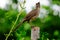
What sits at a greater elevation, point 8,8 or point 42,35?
point 42,35

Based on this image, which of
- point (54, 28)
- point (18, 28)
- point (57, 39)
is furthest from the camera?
point (54, 28)

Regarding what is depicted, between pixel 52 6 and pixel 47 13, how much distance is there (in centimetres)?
24

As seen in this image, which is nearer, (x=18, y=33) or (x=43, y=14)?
(x=18, y=33)

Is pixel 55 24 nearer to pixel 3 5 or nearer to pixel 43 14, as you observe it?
pixel 43 14

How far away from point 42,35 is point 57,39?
14.9 feet

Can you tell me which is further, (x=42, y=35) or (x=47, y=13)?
(x=47, y=13)

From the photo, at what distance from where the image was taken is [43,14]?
397 inches

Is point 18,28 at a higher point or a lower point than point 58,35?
higher

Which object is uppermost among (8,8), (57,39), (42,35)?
(42,35)

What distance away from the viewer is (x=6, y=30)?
941 cm

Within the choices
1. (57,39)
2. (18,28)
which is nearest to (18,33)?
(18,28)

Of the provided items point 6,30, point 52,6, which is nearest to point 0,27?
point 6,30

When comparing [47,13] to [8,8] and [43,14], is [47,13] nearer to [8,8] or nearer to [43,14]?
[43,14]

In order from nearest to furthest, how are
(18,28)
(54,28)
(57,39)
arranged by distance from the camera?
(18,28) < (57,39) < (54,28)
